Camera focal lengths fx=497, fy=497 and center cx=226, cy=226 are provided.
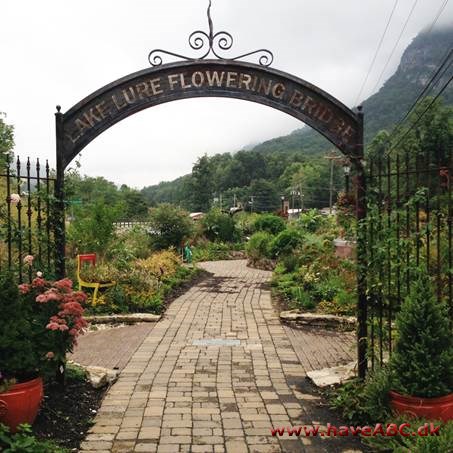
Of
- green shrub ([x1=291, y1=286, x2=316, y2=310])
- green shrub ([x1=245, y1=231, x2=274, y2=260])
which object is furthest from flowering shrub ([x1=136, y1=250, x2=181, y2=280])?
green shrub ([x1=245, y1=231, x2=274, y2=260])

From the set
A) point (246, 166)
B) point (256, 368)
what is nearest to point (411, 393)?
point (256, 368)

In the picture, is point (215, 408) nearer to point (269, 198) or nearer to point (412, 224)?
point (412, 224)

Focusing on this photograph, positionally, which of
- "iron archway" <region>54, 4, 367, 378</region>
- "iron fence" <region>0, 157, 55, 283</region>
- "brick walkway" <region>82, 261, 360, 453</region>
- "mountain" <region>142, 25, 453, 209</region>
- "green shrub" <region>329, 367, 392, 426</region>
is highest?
"mountain" <region>142, 25, 453, 209</region>

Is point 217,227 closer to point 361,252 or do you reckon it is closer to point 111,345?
point 111,345

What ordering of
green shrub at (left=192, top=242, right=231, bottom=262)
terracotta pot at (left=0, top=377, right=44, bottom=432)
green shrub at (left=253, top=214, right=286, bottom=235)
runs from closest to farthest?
terracotta pot at (left=0, top=377, right=44, bottom=432) → green shrub at (left=192, top=242, right=231, bottom=262) → green shrub at (left=253, top=214, right=286, bottom=235)

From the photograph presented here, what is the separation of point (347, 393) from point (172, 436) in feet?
5.60

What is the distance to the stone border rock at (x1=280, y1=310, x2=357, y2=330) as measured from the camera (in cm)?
829

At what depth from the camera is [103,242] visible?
43.2 ft

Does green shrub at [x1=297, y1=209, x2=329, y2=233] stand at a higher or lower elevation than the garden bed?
higher

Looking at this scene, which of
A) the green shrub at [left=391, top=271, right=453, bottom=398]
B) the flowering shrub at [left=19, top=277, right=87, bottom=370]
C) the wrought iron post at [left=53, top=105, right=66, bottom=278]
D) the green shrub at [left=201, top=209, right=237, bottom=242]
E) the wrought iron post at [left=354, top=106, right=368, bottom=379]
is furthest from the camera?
the green shrub at [left=201, top=209, right=237, bottom=242]

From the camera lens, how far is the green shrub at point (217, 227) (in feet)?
82.6

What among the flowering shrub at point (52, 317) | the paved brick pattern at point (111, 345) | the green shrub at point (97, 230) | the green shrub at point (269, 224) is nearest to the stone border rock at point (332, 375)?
the paved brick pattern at point (111, 345)

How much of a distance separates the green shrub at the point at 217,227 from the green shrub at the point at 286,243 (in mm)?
6868

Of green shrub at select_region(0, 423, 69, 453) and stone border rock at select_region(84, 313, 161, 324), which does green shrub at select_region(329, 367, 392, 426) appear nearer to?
green shrub at select_region(0, 423, 69, 453)
